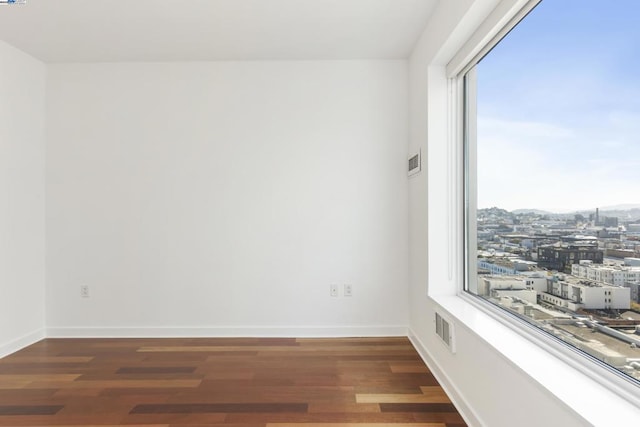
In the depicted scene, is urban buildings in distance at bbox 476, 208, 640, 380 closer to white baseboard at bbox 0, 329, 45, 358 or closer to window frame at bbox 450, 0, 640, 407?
window frame at bbox 450, 0, 640, 407

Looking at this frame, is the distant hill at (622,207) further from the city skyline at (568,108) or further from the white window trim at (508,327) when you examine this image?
the white window trim at (508,327)

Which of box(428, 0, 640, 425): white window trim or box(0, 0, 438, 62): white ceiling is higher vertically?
box(0, 0, 438, 62): white ceiling

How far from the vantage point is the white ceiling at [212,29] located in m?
2.71

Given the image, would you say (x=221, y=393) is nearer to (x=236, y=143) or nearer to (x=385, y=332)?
(x=385, y=332)

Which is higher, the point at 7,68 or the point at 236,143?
the point at 7,68

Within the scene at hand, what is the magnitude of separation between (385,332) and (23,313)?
3511 millimetres

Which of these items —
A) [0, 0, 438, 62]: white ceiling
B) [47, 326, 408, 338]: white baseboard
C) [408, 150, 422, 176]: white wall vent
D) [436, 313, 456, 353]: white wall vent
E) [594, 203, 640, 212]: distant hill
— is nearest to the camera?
[594, 203, 640, 212]: distant hill

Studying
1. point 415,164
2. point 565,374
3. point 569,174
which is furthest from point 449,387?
point 415,164

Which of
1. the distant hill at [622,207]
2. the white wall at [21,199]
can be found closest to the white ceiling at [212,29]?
the white wall at [21,199]

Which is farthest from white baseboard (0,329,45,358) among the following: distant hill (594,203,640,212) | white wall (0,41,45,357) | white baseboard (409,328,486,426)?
distant hill (594,203,640,212)

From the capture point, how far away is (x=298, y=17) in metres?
2.86

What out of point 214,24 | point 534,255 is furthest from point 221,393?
point 214,24

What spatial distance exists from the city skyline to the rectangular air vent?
2.97ft

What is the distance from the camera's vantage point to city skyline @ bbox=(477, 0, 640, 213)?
1393 mm
